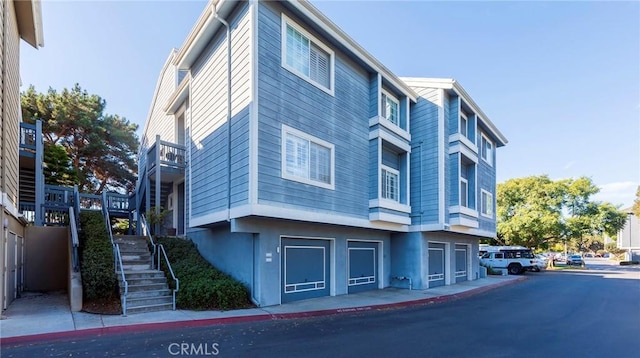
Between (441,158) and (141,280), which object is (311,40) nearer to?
(441,158)

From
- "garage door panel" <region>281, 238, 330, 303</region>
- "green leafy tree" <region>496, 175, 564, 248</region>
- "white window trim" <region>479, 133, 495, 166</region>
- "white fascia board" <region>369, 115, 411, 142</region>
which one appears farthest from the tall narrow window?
"green leafy tree" <region>496, 175, 564, 248</region>

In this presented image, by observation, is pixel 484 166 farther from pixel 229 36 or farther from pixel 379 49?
pixel 229 36

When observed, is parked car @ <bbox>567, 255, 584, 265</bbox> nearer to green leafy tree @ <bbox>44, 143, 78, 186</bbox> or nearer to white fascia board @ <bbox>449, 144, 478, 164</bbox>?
white fascia board @ <bbox>449, 144, 478, 164</bbox>

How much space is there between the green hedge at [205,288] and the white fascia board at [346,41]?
312 inches

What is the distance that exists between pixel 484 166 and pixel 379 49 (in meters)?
10.3

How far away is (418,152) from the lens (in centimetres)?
1625

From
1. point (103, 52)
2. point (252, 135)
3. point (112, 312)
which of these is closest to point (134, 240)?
point (112, 312)

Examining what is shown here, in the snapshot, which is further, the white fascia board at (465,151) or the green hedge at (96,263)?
the white fascia board at (465,151)

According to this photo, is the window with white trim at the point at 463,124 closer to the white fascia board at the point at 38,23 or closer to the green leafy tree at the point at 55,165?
the white fascia board at the point at 38,23

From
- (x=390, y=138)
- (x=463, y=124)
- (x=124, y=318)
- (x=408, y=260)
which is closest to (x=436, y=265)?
(x=408, y=260)

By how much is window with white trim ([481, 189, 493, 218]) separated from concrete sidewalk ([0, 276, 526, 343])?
1020 centimetres

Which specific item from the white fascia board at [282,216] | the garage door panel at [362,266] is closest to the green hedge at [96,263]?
the white fascia board at [282,216]

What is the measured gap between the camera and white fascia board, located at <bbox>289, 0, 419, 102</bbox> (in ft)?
35.2

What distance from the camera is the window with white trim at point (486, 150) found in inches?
840
